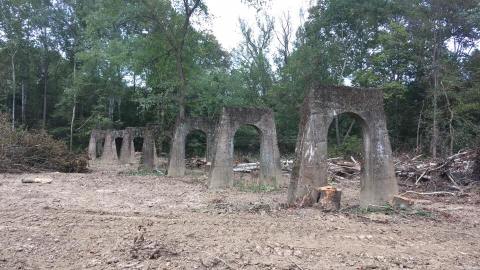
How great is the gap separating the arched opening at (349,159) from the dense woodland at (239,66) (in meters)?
0.23

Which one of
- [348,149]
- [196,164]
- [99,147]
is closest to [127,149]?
[196,164]

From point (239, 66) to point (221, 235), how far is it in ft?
113

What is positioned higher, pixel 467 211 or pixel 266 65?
pixel 266 65

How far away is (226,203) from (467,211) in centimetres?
558

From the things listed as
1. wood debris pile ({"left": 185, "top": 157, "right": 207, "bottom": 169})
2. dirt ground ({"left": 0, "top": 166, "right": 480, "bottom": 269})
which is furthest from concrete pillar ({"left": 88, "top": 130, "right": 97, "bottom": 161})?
dirt ground ({"left": 0, "top": 166, "right": 480, "bottom": 269})

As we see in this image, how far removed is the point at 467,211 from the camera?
9.51 m

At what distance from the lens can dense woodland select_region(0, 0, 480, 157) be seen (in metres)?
21.4

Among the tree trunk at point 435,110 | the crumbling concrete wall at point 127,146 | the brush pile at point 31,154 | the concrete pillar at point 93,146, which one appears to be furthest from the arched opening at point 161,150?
the tree trunk at point 435,110

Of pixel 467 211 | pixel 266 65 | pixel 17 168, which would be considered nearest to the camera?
pixel 467 211

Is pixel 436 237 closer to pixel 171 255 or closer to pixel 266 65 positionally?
pixel 171 255

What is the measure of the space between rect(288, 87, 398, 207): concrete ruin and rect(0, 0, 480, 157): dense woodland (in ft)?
25.9

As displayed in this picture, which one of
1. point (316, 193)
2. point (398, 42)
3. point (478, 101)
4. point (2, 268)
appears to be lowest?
point (2, 268)

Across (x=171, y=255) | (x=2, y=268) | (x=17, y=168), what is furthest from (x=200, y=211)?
(x=17, y=168)

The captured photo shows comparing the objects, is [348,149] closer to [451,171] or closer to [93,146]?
A: [451,171]
